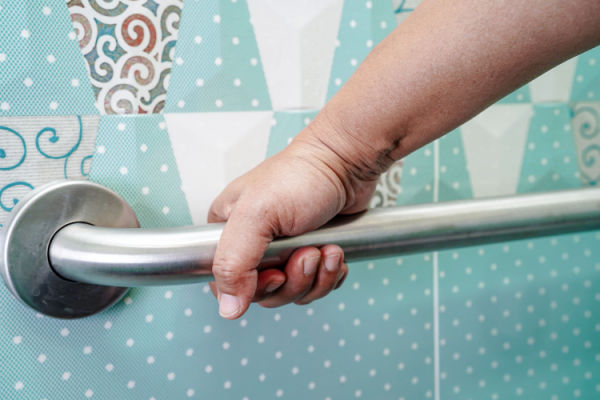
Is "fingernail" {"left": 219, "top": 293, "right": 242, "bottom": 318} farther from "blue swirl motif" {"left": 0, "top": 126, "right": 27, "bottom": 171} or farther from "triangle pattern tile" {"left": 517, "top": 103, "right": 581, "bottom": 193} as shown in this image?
"triangle pattern tile" {"left": 517, "top": 103, "right": 581, "bottom": 193}

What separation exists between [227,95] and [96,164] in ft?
0.27

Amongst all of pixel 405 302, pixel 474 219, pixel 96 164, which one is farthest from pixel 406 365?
pixel 96 164

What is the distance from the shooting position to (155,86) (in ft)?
0.91

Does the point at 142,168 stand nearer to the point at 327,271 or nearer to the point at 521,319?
the point at 327,271

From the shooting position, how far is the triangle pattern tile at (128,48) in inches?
10.1

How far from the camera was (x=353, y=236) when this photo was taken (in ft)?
0.80

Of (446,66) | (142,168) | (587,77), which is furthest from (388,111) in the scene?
(587,77)

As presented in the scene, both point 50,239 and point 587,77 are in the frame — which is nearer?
point 50,239

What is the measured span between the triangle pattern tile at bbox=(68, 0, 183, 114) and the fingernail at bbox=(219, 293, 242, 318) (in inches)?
4.6

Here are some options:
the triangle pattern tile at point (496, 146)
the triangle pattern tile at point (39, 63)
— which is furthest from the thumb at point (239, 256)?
the triangle pattern tile at point (496, 146)

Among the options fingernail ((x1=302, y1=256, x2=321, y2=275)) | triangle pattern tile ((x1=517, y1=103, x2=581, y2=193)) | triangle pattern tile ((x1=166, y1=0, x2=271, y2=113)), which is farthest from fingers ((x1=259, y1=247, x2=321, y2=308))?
triangle pattern tile ((x1=517, y1=103, x2=581, y2=193))

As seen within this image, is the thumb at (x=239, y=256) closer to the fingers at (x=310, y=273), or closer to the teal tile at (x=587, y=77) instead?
the fingers at (x=310, y=273)

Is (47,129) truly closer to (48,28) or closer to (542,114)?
(48,28)

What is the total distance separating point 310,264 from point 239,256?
0.13ft
